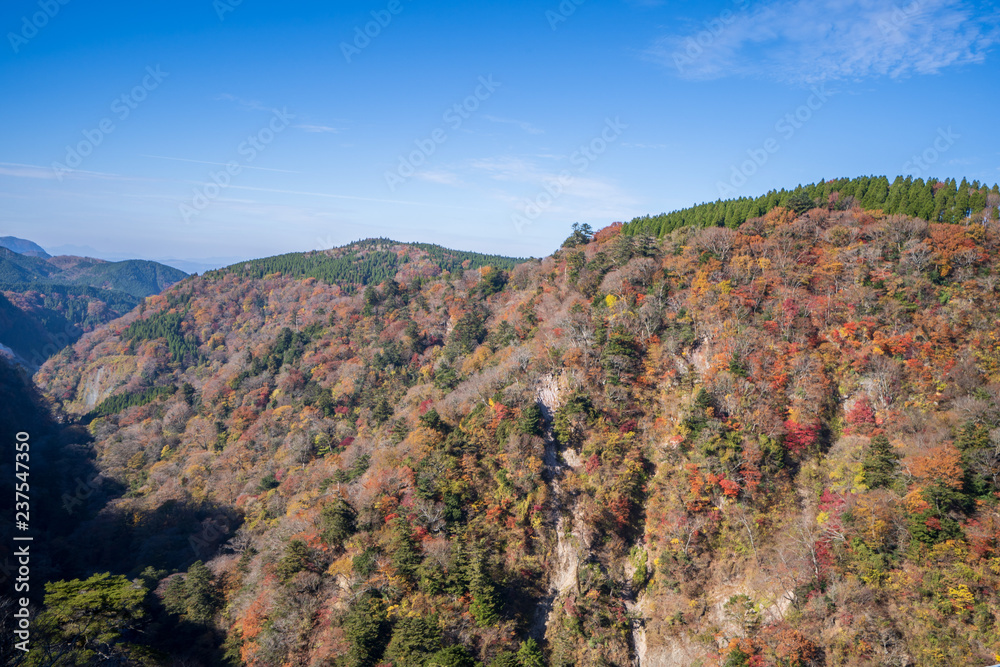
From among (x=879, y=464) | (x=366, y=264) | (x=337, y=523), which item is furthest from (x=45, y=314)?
(x=879, y=464)

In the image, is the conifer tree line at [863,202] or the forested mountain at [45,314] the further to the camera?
the forested mountain at [45,314]

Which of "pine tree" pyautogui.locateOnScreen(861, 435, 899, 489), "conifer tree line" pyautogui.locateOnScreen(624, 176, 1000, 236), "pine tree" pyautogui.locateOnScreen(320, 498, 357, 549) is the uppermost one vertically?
"conifer tree line" pyautogui.locateOnScreen(624, 176, 1000, 236)

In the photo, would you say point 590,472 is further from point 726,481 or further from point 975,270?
point 975,270

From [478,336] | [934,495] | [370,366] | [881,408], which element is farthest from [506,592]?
[370,366]

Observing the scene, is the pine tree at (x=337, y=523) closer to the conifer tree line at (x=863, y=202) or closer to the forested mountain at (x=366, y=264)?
the conifer tree line at (x=863, y=202)

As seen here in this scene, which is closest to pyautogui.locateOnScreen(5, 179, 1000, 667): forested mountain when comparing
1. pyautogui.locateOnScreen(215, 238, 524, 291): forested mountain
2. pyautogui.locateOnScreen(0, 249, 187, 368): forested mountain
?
pyautogui.locateOnScreen(215, 238, 524, 291): forested mountain

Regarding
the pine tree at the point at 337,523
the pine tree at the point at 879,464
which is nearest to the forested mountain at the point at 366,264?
the pine tree at the point at 337,523

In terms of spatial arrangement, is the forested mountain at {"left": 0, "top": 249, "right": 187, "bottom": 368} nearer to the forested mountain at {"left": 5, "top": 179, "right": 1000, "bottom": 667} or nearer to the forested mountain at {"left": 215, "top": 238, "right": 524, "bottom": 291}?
the forested mountain at {"left": 215, "top": 238, "right": 524, "bottom": 291}

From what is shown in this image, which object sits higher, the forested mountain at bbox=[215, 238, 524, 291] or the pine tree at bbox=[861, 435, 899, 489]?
the forested mountain at bbox=[215, 238, 524, 291]
